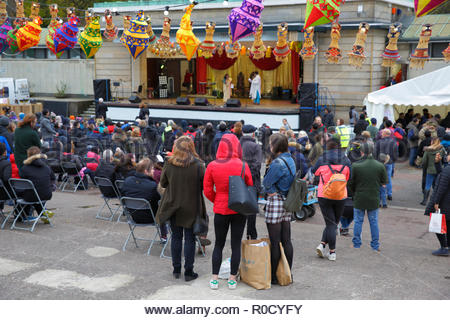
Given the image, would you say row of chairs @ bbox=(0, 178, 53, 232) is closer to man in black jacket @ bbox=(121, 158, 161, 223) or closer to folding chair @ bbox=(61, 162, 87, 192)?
man in black jacket @ bbox=(121, 158, 161, 223)

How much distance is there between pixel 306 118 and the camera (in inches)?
779

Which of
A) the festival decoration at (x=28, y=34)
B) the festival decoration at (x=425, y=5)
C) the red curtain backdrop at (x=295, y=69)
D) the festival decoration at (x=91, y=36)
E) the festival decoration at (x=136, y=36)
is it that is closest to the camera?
the festival decoration at (x=425, y=5)

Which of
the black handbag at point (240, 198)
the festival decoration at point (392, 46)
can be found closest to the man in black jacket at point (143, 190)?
the black handbag at point (240, 198)

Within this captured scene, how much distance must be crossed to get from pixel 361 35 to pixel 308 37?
9.54 feet

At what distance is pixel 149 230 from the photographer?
25.1 ft

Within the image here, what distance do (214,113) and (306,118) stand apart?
4181 millimetres

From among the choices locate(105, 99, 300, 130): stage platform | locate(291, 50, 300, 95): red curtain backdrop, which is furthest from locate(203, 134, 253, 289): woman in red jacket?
locate(291, 50, 300, 95): red curtain backdrop

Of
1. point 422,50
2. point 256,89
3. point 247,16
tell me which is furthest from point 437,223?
point 256,89

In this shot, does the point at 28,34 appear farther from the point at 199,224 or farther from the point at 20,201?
the point at 199,224

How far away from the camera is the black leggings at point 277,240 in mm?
5211

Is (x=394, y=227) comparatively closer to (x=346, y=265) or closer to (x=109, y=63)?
(x=346, y=265)

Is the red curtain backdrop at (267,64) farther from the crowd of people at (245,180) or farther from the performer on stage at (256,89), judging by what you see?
the crowd of people at (245,180)

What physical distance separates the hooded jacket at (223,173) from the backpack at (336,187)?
5.21 ft

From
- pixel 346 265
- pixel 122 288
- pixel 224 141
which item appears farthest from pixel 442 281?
pixel 122 288
